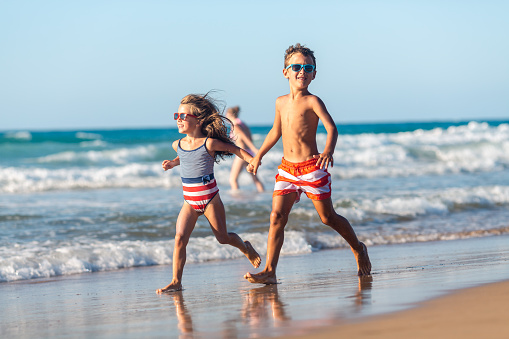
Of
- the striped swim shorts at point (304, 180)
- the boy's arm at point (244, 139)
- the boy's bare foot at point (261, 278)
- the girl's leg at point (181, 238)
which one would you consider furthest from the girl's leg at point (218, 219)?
the boy's arm at point (244, 139)

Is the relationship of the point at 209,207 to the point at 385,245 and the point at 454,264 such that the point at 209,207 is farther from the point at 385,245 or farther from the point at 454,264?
the point at 385,245

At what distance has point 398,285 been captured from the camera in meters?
4.72

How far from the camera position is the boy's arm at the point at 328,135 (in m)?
4.86

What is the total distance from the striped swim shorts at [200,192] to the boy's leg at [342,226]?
80 cm

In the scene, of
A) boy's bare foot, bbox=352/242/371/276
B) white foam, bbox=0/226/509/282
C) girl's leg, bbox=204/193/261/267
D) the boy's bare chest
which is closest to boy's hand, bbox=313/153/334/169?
the boy's bare chest

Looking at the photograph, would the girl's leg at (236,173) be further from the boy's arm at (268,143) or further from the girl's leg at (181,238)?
the boy's arm at (268,143)

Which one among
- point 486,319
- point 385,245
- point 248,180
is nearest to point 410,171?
point 248,180

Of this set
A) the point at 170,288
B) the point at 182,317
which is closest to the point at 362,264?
the point at 170,288

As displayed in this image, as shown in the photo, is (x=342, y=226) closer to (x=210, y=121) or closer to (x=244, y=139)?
(x=210, y=121)

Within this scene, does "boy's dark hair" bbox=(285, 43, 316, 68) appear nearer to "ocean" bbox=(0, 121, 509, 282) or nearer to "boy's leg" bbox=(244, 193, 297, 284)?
"boy's leg" bbox=(244, 193, 297, 284)

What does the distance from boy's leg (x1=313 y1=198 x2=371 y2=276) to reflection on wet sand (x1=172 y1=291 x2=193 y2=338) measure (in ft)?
3.97

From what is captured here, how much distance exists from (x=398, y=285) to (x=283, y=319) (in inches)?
→ 51.5

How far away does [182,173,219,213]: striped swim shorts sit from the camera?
5.26 m

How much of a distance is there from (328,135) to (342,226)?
2.70 ft
